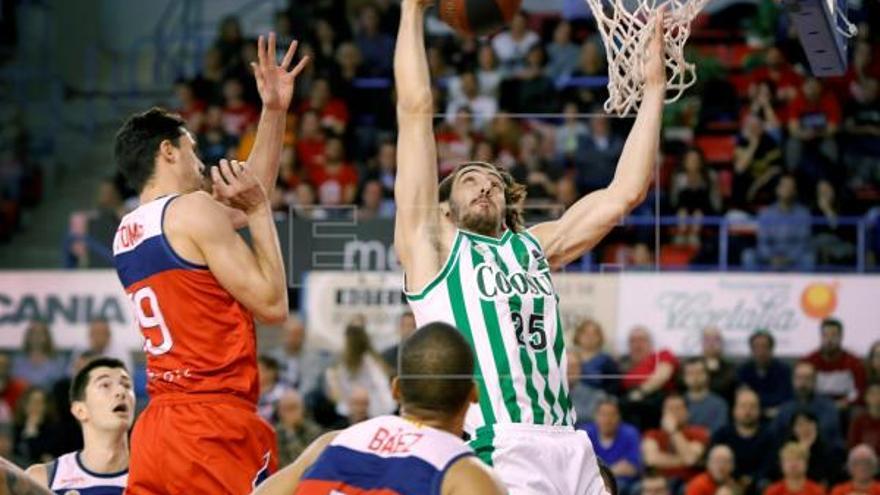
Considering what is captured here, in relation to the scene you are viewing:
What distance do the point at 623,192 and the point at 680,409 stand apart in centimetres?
544

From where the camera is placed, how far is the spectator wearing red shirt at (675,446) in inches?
472

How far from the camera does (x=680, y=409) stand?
39.9 feet

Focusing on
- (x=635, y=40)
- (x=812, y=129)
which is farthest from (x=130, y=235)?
(x=812, y=129)

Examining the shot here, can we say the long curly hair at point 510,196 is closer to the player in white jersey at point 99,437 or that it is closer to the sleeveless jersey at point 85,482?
the player in white jersey at point 99,437

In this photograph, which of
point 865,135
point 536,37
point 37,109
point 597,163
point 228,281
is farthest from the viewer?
point 37,109

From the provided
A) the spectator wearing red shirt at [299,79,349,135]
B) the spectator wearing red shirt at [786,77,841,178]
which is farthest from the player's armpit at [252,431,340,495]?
the spectator wearing red shirt at [299,79,349,135]

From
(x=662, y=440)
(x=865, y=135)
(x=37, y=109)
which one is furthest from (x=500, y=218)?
(x=37, y=109)

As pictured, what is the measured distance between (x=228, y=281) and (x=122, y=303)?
7521 mm

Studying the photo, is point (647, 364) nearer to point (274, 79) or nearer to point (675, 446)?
point (675, 446)

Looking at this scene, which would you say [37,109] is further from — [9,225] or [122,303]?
[122,303]

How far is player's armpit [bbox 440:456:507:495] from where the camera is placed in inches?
189

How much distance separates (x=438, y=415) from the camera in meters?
5.04

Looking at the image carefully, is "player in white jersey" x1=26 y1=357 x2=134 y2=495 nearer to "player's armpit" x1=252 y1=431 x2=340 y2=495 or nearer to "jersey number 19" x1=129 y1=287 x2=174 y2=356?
"jersey number 19" x1=129 y1=287 x2=174 y2=356

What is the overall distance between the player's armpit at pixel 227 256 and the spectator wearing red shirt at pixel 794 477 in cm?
589
